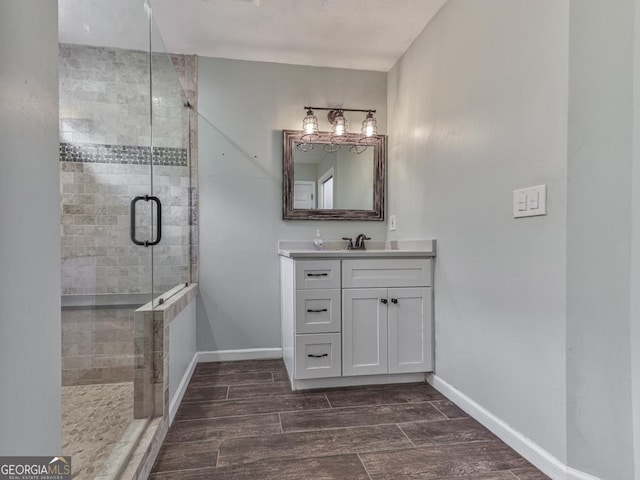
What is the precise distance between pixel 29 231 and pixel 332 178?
7.50 ft

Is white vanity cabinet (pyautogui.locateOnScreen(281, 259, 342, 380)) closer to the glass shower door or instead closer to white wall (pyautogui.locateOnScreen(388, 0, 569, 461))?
white wall (pyautogui.locateOnScreen(388, 0, 569, 461))

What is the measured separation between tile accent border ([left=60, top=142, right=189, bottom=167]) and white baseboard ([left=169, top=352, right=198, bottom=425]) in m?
1.30

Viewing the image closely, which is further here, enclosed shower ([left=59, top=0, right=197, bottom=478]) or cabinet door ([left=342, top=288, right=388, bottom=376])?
cabinet door ([left=342, top=288, right=388, bottom=376])

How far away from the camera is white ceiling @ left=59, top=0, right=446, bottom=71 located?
6.05 ft

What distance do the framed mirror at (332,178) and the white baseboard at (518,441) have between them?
1487 millimetres

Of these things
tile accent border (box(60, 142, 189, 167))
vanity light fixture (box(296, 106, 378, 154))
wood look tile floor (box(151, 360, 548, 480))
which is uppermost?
vanity light fixture (box(296, 106, 378, 154))

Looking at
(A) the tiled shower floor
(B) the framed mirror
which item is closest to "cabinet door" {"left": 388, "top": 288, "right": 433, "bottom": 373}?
(B) the framed mirror

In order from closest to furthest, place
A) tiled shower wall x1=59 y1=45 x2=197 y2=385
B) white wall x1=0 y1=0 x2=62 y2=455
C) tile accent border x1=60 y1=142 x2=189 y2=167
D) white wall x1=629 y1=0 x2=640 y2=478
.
Answer: white wall x1=0 y1=0 x2=62 y2=455 → white wall x1=629 y1=0 x2=640 y2=478 → tiled shower wall x1=59 y1=45 x2=197 y2=385 → tile accent border x1=60 y1=142 x2=189 y2=167

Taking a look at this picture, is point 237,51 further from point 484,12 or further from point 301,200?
point 484,12

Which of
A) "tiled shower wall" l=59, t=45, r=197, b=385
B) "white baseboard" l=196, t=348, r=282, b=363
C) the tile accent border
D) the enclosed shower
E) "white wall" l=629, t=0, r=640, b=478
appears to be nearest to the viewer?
"white wall" l=629, t=0, r=640, b=478

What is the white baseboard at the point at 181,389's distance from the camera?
69.7 inches

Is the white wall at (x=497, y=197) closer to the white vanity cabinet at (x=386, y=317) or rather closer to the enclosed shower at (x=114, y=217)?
the white vanity cabinet at (x=386, y=317)

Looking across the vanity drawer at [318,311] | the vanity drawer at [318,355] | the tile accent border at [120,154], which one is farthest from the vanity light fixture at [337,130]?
the vanity drawer at [318,355]

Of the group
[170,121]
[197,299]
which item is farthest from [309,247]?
[170,121]
